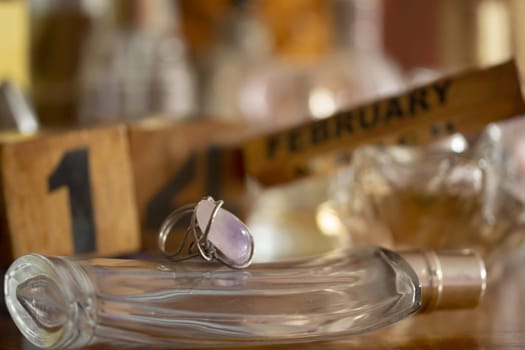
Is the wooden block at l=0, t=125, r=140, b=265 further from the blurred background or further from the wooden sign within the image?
the blurred background

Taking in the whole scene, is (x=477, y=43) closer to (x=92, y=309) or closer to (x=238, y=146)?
(x=238, y=146)

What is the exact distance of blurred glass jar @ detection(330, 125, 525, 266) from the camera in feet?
1.51

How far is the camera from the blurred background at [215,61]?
898 millimetres

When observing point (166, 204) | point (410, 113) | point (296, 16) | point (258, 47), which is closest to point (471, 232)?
point (410, 113)

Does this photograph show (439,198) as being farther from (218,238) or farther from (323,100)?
(323,100)

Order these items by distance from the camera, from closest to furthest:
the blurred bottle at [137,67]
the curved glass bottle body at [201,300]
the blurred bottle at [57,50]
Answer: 1. the curved glass bottle body at [201,300]
2. the blurred bottle at [137,67]
3. the blurred bottle at [57,50]

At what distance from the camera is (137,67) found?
2.97 ft

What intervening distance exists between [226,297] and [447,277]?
10cm

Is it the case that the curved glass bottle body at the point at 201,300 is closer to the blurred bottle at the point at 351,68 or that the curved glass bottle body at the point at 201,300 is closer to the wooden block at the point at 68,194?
the wooden block at the point at 68,194

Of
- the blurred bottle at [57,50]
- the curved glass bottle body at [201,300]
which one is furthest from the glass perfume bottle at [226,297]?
the blurred bottle at [57,50]

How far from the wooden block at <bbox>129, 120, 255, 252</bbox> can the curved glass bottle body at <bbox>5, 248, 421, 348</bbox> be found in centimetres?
19

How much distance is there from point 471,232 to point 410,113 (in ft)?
0.25

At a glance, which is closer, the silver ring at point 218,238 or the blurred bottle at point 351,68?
the silver ring at point 218,238

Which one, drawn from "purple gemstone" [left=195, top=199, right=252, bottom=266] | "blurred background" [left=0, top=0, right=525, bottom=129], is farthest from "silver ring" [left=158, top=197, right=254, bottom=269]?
"blurred background" [left=0, top=0, right=525, bottom=129]
